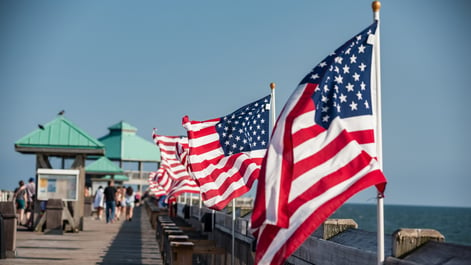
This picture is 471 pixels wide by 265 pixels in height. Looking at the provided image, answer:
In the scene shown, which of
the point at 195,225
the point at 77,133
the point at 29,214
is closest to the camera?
the point at 195,225

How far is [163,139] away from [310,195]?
787 inches

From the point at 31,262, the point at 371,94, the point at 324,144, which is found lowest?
the point at 31,262

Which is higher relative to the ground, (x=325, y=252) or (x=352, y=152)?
(x=352, y=152)

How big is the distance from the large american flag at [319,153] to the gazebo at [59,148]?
2171 centimetres

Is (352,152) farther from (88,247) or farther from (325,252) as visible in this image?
(88,247)

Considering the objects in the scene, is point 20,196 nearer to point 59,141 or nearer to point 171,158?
point 59,141

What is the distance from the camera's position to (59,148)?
93.2 ft

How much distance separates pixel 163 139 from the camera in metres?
26.6

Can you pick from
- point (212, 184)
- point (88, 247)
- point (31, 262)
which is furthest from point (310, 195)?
point (88, 247)

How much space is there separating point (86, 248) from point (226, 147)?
30.5 ft

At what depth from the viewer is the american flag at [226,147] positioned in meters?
13.6

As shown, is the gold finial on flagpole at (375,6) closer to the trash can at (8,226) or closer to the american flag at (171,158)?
the trash can at (8,226)

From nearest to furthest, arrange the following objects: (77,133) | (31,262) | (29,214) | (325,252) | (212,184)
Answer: (325,252) < (212,184) < (31,262) < (77,133) < (29,214)

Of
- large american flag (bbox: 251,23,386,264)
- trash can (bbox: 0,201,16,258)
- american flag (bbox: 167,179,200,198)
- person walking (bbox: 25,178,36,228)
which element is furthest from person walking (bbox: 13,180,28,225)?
large american flag (bbox: 251,23,386,264)
